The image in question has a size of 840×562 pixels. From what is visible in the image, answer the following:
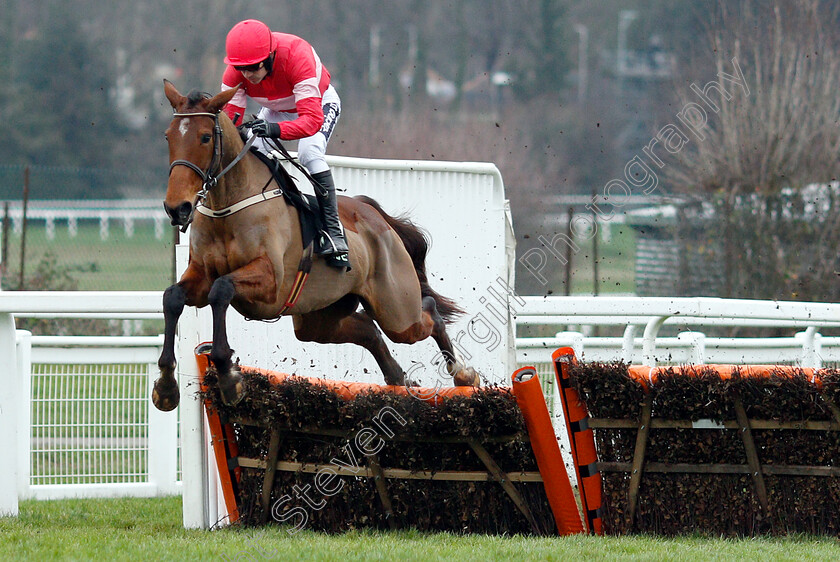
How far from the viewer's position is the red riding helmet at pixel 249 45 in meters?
4.27

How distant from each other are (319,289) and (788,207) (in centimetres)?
719

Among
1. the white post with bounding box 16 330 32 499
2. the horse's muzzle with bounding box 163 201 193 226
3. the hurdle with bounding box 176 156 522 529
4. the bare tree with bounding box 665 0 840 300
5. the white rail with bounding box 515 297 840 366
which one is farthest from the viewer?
the bare tree with bounding box 665 0 840 300

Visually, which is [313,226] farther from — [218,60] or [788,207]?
[218,60]

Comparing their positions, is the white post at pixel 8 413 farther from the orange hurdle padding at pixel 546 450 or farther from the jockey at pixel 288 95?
the orange hurdle padding at pixel 546 450

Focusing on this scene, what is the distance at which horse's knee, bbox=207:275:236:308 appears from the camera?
3.95 metres

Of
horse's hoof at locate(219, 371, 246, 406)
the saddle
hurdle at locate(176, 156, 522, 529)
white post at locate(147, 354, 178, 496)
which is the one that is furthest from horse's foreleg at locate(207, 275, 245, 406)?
white post at locate(147, 354, 178, 496)

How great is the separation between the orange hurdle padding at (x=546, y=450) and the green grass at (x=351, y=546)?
0.58ft

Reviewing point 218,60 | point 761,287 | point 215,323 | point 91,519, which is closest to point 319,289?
point 215,323

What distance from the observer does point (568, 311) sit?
4453mm

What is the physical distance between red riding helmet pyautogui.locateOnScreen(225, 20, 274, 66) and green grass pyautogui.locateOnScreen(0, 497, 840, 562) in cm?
188

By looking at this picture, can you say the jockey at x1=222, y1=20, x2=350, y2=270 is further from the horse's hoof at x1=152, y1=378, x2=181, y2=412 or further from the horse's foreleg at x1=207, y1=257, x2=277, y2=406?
the horse's hoof at x1=152, y1=378, x2=181, y2=412

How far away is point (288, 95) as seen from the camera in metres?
4.59

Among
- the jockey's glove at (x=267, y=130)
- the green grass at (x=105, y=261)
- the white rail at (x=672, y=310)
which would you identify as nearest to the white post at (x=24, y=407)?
the jockey's glove at (x=267, y=130)

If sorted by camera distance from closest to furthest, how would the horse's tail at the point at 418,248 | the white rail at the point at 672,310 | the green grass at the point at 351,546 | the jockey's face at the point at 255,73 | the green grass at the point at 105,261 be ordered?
the green grass at the point at 351,546 → the white rail at the point at 672,310 → the jockey's face at the point at 255,73 → the horse's tail at the point at 418,248 → the green grass at the point at 105,261
